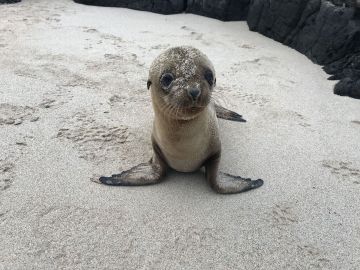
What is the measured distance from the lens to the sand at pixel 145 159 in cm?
216

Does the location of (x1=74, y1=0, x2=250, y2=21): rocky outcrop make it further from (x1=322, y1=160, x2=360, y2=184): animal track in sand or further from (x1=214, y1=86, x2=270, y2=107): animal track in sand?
(x1=322, y1=160, x2=360, y2=184): animal track in sand

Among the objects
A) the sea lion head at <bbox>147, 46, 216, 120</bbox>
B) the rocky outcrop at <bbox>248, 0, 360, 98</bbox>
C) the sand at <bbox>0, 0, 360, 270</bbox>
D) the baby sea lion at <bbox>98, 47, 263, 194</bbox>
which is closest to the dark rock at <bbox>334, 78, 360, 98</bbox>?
the rocky outcrop at <bbox>248, 0, 360, 98</bbox>

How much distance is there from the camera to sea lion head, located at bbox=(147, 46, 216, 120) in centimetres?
229

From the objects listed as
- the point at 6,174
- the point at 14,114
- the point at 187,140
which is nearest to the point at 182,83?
the point at 187,140

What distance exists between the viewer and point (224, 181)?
8.83 ft

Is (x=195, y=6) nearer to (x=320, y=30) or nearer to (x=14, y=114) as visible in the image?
(x=320, y=30)

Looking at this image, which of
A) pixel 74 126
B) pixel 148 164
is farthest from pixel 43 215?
pixel 74 126

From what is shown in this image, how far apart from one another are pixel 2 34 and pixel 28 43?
514 millimetres

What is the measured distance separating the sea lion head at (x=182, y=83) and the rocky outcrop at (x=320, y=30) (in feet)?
7.94

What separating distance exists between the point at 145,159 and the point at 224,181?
66 cm

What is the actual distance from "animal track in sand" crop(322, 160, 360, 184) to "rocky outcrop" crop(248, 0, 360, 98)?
1441 mm

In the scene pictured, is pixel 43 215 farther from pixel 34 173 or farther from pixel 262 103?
pixel 262 103

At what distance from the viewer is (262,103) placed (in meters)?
4.00

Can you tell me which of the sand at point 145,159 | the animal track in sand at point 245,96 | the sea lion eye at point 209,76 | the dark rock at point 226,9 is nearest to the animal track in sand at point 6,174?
the sand at point 145,159
